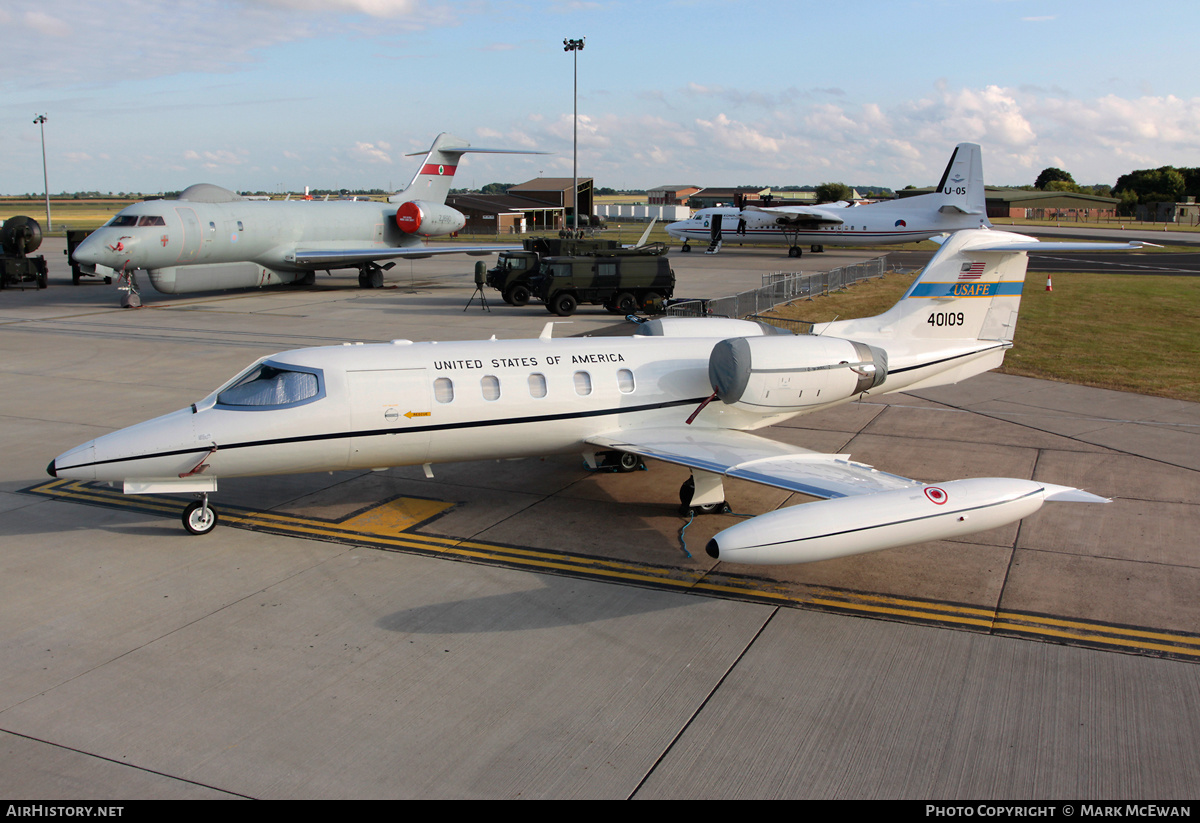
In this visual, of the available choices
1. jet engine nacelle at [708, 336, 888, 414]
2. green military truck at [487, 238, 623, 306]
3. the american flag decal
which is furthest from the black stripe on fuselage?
green military truck at [487, 238, 623, 306]

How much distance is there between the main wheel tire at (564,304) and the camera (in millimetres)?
29688

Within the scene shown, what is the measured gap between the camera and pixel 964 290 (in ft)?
43.9

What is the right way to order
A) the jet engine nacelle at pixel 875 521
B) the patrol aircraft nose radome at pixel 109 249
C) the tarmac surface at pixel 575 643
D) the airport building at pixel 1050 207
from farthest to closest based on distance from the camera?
the airport building at pixel 1050 207, the patrol aircraft nose radome at pixel 109 249, the jet engine nacelle at pixel 875 521, the tarmac surface at pixel 575 643

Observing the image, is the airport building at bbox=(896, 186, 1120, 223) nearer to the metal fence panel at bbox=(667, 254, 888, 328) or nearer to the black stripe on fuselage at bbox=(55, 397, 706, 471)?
the metal fence panel at bbox=(667, 254, 888, 328)

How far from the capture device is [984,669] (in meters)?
7.80

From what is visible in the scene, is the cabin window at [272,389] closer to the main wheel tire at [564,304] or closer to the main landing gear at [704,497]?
the main landing gear at [704,497]

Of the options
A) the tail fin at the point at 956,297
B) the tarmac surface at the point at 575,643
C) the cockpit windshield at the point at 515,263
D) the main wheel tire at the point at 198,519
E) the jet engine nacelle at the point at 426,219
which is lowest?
the tarmac surface at the point at 575,643

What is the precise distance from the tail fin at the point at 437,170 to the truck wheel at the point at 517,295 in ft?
41.8

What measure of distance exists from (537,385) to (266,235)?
26.7m

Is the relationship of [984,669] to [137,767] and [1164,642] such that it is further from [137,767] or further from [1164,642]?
[137,767]

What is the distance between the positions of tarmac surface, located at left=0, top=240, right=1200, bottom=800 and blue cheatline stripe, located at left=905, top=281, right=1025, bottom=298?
270 cm

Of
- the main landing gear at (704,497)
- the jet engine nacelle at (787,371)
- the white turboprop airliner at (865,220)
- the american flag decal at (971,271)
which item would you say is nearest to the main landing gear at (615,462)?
the main landing gear at (704,497)

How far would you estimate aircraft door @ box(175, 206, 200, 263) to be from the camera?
102 feet

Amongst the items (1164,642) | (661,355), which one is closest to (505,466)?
(661,355)
